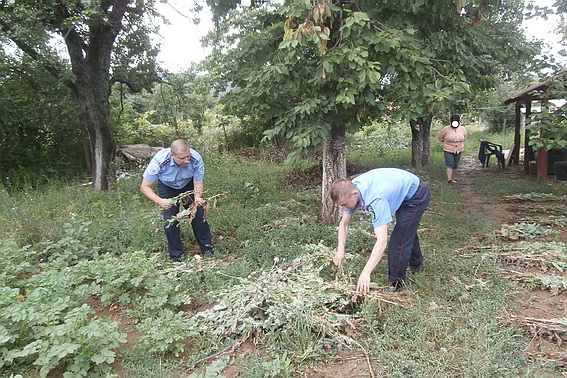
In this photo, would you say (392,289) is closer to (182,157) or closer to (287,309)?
(287,309)

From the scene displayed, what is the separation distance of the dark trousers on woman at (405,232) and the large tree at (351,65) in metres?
1.17

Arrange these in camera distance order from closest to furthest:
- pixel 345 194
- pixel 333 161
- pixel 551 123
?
pixel 345 194 → pixel 551 123 → pixel 333 161

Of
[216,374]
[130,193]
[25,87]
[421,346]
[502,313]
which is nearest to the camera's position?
[216,374]

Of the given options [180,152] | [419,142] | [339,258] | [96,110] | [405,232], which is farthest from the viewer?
[419,142]

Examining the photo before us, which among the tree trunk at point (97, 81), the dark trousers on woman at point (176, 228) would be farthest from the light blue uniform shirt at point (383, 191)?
the tree trunk at point (97, 81)

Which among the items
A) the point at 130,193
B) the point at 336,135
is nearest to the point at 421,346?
the point at 336,135

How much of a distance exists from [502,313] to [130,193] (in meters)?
7.59

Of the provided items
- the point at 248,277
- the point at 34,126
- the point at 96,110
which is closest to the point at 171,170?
the point at 248,277

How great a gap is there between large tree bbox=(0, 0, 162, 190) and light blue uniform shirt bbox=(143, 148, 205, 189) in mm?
4290

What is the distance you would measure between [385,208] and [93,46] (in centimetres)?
866

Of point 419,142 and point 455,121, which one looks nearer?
point 455,121

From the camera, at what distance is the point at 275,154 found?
580 inches

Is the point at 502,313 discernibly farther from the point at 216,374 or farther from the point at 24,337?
the point at 24,337

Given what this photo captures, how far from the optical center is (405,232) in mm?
3600
